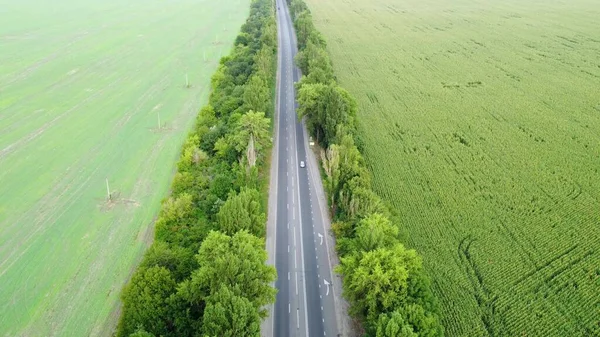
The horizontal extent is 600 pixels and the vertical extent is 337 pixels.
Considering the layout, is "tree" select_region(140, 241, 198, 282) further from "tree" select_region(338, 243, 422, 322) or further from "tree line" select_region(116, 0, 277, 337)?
"tree" select_region(338, 243, 422, 322)

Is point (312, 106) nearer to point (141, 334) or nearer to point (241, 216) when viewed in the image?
point (241, 216)

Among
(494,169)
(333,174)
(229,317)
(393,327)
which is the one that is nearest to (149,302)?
(229,317)

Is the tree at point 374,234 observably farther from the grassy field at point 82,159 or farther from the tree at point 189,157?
the tree at point 189,157

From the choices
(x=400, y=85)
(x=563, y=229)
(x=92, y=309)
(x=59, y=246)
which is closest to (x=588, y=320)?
(x=563, y=229)

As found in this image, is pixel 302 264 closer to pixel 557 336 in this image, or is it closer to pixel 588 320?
pixel 557 336

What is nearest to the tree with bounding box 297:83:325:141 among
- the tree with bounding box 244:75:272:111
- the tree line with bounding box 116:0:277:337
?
the tree with bounding box 244:75:272:111

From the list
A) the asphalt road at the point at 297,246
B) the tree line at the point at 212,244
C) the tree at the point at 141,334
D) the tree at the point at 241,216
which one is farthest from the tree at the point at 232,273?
the tree at the point at 141,334
